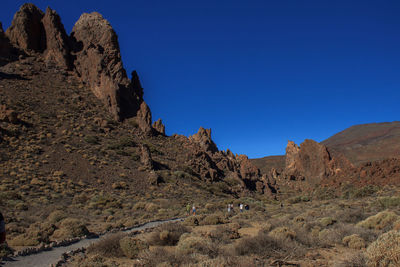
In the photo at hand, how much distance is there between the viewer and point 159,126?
152 ft

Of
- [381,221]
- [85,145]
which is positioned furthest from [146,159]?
[381,221]

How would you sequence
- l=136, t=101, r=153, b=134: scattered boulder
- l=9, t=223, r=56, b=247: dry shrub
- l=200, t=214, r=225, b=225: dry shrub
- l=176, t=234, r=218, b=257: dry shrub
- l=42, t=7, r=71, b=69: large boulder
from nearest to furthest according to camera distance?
l=176, t=234, r=218, b=257: dry shrub → l=9, t=223, r=56, b=247: dry shrub → l=200, t=214, r=225, b=225: dry shrub → l=136, t=101, r=153, b=134: scattered boulder → l=42, t=7, r=71, b=69: large boulder

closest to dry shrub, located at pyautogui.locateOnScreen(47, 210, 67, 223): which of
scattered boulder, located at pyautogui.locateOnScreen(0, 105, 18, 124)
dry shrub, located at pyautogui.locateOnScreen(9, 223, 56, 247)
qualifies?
dry shrub, located at pyautogui.locateOnScreen(9, 223, 56, 247)

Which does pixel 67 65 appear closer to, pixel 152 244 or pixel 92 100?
pixel 92 100

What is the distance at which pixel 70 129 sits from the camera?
36750mm

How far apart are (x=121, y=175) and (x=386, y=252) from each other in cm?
2895

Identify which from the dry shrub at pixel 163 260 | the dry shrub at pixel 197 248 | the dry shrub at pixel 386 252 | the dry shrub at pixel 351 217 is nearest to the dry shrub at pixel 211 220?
the dry shrub at pixel 351 217

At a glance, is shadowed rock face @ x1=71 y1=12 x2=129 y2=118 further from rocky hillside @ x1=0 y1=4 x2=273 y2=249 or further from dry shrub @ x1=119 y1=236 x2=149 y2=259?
dry shrub @ x1=119 y1=236 x2=149 y2=259

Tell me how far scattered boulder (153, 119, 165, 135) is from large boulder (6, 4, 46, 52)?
81.3 ft

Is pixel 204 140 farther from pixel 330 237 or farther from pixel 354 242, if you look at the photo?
pixel 354 242

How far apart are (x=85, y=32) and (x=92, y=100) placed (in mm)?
15257

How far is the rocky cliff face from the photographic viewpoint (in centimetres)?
4287

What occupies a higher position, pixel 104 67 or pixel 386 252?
pixel 104 67

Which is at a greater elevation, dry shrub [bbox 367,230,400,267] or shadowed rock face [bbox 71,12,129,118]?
shadowed rock face [bbox 71,12,129,118]
